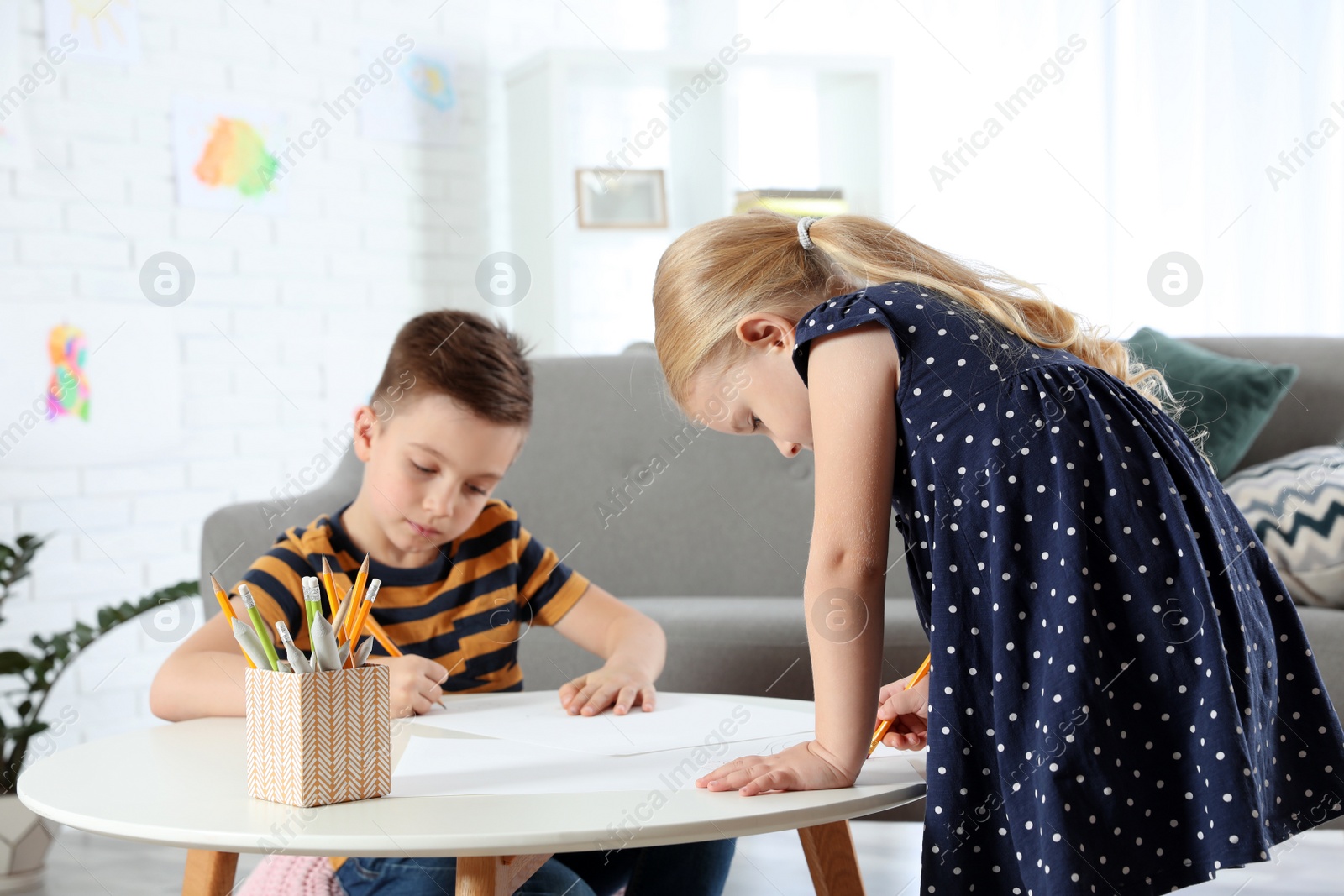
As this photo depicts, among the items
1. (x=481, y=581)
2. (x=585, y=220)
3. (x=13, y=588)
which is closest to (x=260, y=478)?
(x=13, y=588)

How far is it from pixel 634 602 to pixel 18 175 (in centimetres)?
183

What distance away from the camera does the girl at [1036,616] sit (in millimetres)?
760

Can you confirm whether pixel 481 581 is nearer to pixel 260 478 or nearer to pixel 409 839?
pixel 409 839

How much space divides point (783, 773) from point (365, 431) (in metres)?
0.72

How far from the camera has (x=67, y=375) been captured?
8.96ft

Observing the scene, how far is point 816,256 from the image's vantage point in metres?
0.97

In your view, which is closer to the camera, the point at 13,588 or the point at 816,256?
the point at 816,256

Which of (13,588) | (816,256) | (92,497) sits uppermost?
(816,256)

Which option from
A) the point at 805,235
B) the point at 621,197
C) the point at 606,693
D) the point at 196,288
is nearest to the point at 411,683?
the point at 606,693

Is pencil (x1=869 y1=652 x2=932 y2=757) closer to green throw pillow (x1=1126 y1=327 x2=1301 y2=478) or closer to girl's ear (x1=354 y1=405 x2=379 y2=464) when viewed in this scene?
girl's ear (x1=354 y1=405 x2=379 y2=464)

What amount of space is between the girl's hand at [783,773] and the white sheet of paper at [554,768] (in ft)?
0.09

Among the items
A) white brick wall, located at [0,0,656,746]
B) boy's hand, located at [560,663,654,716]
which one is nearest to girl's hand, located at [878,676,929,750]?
boy's hand, located at [560,663,654,716]

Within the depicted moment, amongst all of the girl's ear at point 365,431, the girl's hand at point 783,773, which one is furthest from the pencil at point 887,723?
the girl's ear at point 365,431

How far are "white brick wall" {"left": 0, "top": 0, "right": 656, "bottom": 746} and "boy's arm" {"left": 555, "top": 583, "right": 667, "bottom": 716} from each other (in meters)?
1.54
